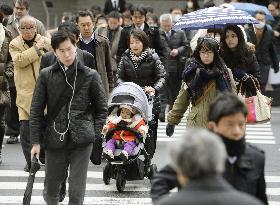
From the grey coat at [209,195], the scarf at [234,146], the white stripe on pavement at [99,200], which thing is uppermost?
the grey coat at [209,195]

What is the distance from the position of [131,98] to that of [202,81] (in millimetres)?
1860

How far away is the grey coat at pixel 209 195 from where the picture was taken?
420 cm

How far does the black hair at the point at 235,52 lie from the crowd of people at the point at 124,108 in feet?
0.03

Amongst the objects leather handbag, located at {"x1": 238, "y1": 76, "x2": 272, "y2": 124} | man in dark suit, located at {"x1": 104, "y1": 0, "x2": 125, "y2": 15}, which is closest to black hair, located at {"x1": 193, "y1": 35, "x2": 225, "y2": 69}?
leather handbag, located at {"x1": 238, "y1": 76, "x2": 272, "y2": 124}

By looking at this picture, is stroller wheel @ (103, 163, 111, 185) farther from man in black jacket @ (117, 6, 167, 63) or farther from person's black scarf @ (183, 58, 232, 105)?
man in black jacket @ (117, 6, 167, 63)

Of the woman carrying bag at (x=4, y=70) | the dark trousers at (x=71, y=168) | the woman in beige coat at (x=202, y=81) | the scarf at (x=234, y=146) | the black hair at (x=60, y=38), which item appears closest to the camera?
the scarf at (x=234, y=146)

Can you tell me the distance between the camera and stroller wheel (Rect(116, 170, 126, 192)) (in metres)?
10.3

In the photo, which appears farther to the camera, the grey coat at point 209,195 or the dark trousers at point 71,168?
the dark trousers at point 71,168

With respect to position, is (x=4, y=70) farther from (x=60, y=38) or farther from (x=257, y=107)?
(x=60, y=38)

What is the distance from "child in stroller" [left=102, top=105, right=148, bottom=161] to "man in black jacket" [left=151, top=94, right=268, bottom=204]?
4882mm

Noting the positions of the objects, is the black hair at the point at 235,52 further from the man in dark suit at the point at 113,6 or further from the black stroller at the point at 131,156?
the man in dark suit at the point at 113,6

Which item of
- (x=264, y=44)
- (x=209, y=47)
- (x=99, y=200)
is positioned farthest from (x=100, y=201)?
(x=264, y=44)

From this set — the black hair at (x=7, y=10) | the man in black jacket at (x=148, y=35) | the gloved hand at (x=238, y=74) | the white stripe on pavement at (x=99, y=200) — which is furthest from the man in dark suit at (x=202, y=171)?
the black hair at (x=7, y=10)

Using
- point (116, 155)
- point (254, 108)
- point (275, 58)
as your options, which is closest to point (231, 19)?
point (254, 108)
